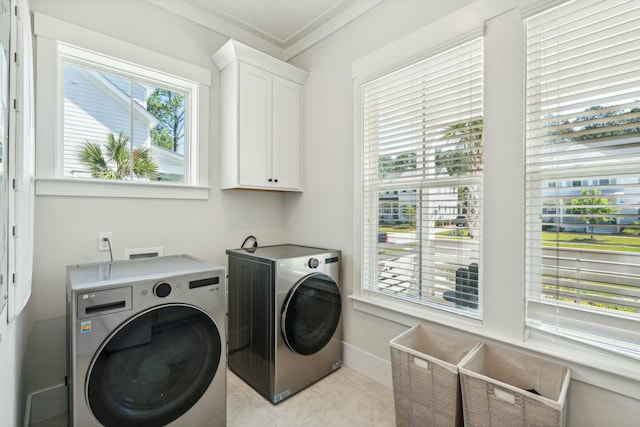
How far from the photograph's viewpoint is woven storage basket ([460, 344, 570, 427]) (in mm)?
1198

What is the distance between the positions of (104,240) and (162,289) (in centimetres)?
90

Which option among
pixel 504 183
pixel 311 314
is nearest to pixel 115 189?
pixel 311 314

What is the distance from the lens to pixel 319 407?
1.87 metres

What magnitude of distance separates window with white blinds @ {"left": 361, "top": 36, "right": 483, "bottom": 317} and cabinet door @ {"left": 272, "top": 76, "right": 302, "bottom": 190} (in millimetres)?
673

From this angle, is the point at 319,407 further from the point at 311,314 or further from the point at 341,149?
the point at 341,149

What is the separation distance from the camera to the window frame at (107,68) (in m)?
1.77

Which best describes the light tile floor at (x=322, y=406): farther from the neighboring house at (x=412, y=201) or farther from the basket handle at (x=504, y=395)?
the neighboring house at (x=412, y=201)

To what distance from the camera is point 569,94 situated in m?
1.40

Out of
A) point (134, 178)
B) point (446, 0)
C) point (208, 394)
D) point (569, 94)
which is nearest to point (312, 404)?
point (208, 394)

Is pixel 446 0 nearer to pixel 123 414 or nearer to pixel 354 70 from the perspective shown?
pixel 354 70

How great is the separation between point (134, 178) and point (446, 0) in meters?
2.32

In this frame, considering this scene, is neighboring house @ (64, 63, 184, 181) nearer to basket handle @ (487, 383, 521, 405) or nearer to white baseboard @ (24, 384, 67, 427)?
white baseboard @ (24, 384, 67, 427)

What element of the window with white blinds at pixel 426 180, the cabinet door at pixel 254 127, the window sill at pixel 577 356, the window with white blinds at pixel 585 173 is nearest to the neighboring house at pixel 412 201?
the window with white blinds at pixel 426 180

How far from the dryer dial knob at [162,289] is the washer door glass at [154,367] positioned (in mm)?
61
